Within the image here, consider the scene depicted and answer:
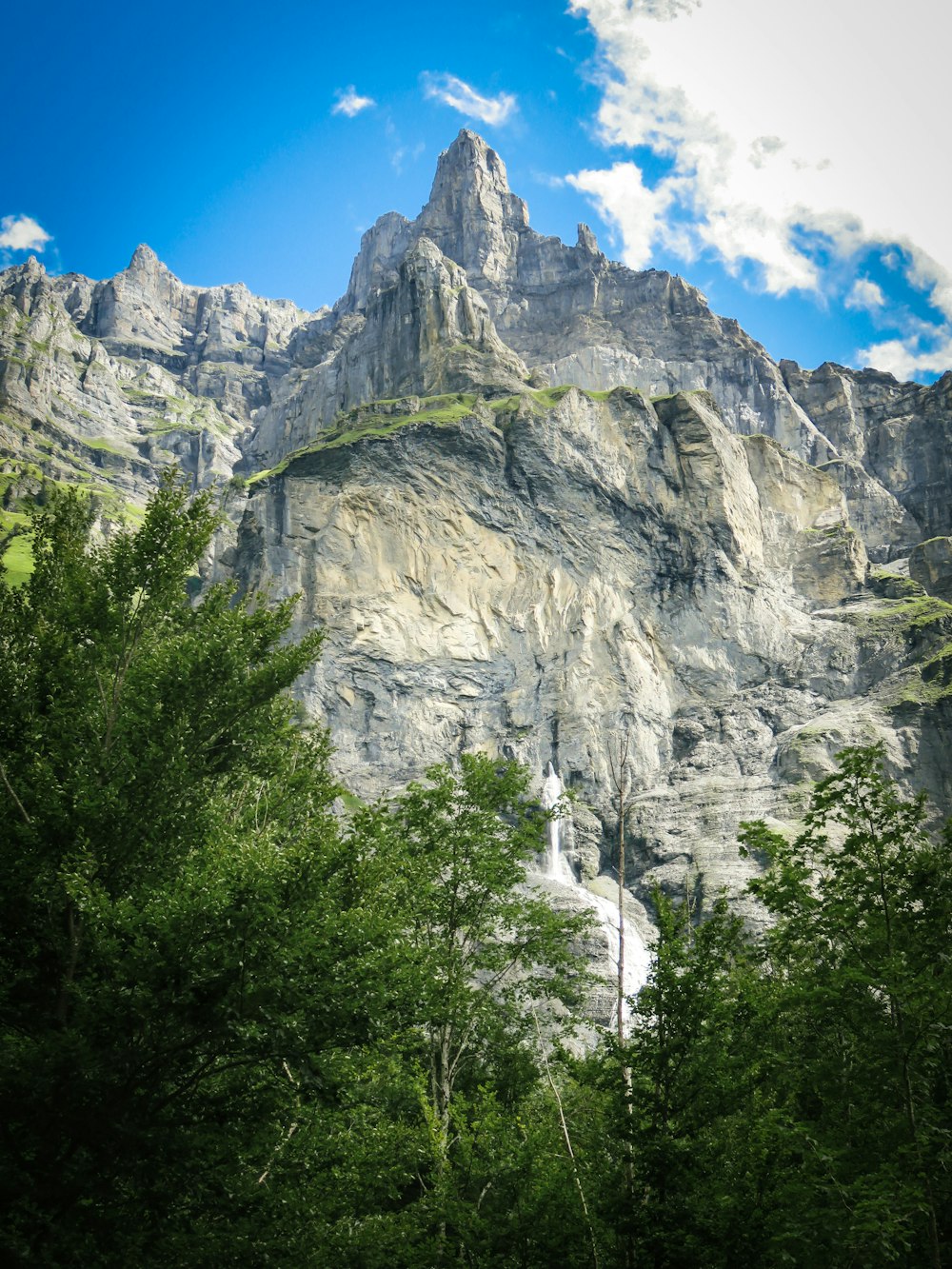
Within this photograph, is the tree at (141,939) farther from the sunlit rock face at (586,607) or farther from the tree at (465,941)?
the sunlit rock face at (586,607)

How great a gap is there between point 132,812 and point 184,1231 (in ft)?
18.4

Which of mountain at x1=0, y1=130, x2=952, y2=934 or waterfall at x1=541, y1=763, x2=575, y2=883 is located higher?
mountain at x1=0, y1=130, x2=952, y2=934

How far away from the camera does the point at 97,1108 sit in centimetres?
1209

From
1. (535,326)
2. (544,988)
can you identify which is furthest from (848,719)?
(535,326)

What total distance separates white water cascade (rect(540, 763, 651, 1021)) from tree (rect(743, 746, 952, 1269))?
43.5m

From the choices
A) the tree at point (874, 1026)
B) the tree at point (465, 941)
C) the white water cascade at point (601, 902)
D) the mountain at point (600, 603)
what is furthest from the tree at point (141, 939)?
the mountain at point (600, 603)

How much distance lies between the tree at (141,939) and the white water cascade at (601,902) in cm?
4485

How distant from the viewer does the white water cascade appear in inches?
2557

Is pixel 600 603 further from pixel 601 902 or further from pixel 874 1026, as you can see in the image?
pixel 874 1026

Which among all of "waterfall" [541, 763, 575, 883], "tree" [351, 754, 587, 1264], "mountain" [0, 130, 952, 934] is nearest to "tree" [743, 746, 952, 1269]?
"tree" [351, 754, 587, 1264]

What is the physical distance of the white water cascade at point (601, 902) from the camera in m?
64.9

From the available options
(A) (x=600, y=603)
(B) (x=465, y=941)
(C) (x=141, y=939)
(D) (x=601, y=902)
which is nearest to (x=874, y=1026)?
(B) (x=465, y=941)

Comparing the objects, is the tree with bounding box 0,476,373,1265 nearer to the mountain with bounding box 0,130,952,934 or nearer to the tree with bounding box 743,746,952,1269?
the tree with bounding box 743,746,952,1269

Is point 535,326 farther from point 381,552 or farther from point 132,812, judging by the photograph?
point 132,812
